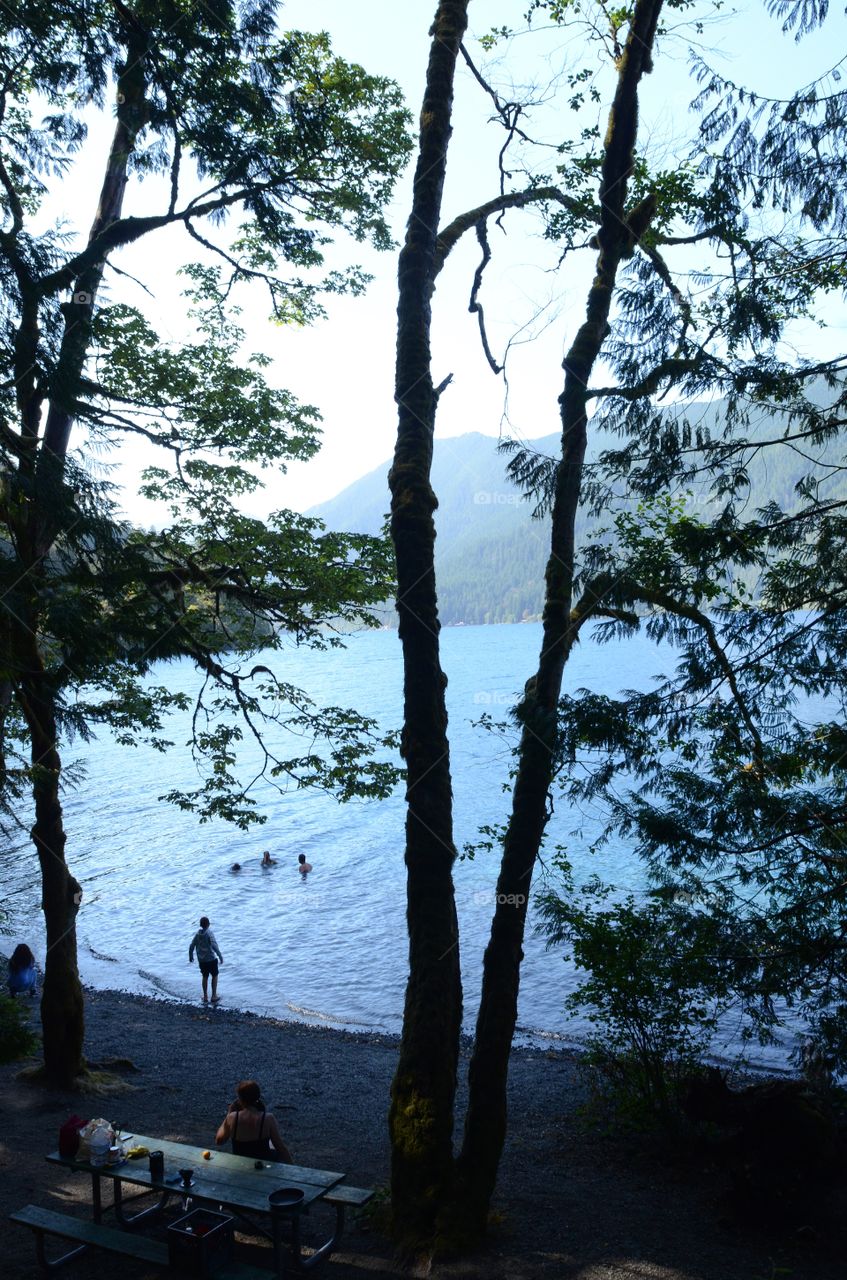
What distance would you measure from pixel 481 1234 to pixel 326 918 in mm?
21597

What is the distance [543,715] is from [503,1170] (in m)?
5.22

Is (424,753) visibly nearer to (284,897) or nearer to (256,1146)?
(256,1146)

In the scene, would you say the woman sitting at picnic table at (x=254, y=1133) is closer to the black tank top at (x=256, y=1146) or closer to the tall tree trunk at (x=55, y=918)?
the black tank top at (x=256, y=1146)

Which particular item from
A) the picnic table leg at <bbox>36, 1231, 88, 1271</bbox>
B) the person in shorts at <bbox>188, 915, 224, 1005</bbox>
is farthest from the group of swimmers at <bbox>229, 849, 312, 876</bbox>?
the picnic table leg at <bbox>36, 1231, 88, 1271</bbox>

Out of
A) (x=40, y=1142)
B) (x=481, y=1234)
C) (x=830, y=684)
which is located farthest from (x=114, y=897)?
(x=830, y=684)

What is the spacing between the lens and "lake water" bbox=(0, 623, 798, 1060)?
68.8 feet

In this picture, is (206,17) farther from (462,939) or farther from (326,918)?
(326,918)

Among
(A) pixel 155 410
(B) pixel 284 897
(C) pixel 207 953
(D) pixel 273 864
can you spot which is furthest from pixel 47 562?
(D) pixel 273 864

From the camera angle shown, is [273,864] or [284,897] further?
[273,864]

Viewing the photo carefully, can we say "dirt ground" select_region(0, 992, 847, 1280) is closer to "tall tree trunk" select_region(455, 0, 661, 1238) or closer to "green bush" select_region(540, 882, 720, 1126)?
"green bush" select_region(540, 882, 720, 1126)

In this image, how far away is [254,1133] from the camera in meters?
6.75

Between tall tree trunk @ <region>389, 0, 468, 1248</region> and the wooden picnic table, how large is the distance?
19.5 inches

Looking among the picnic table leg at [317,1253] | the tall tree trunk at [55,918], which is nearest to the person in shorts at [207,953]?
the tall tree trunk at [55,918]

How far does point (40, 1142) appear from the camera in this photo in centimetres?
902
